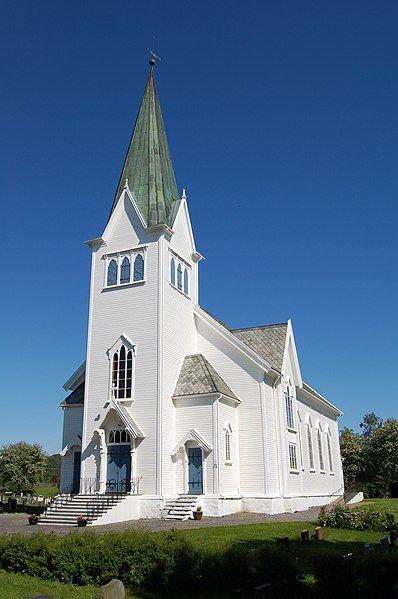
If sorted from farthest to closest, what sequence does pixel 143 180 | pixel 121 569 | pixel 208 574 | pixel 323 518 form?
1. pixel 143 180
2. pixel 323 518
3. pixel 121 569
4. pixel 208 574

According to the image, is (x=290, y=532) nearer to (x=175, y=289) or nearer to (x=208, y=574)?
(x=208, y=574)

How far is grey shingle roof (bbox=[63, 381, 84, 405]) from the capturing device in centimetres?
3410

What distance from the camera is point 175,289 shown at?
1303 inches

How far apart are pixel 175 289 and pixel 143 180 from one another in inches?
308

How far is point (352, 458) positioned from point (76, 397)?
37053mm

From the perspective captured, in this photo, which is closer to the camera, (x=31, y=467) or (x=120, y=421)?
(x=120, y=421)

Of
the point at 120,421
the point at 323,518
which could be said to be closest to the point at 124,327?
the point at 120,421

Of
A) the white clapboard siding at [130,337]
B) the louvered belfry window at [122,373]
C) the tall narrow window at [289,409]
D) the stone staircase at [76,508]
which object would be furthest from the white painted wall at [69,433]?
the tall narrow window at [289,409]

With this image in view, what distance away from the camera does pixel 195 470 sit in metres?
29.0

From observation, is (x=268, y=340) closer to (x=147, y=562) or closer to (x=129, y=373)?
(x=129, y=373)

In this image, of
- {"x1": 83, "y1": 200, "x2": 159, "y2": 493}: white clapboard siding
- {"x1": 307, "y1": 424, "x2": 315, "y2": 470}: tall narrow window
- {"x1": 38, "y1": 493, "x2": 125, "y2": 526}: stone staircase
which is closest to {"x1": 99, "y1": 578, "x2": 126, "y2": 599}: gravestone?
{"x1": 38, "y1": 493, "x2": 125, "y2": 526}: stone staircase

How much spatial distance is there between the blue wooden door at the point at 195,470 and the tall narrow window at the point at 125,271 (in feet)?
34.9

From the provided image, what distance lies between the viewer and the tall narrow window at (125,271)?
32875 mm

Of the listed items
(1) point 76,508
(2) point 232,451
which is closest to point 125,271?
(2) point 232,451
